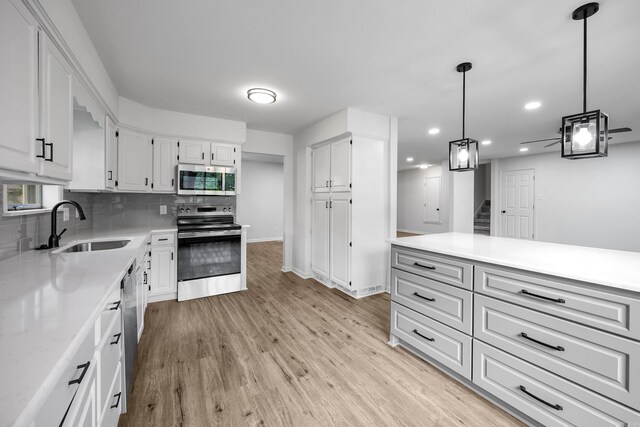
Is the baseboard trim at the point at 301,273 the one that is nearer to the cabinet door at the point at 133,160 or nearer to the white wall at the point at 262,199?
the cabinet door at the point at 133,160

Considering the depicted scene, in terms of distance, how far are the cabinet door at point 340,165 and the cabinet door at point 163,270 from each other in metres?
2.32

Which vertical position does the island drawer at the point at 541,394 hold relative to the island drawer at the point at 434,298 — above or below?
below

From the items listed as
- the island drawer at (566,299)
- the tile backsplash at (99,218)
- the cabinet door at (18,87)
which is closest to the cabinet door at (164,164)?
the tile backsplash at (99,218)

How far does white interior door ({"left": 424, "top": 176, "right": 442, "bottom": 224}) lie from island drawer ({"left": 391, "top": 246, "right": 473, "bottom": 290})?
721 centimetres

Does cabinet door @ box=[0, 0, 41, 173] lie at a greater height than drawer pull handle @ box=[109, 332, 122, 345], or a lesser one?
greater

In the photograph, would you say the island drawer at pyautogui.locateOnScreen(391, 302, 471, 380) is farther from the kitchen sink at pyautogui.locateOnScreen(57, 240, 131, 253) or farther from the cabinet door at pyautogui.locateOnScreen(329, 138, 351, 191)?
the kitchen sink at pyautogui.locateOnScreen(57, 240, 131, 253)

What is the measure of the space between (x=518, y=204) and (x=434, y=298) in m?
6.72

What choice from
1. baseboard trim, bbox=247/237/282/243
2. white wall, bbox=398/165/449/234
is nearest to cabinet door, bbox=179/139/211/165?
baseboard trim, bbox=247/237/282/243

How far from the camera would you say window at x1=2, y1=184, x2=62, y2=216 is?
1659mm

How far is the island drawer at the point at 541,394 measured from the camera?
128 cm

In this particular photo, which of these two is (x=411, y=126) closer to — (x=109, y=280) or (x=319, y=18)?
(x=319, y=18)

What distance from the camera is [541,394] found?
1479 mm

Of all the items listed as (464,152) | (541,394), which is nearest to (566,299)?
(541,394)

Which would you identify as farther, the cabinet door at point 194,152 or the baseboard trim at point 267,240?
the baseboard trim at point 267,240
